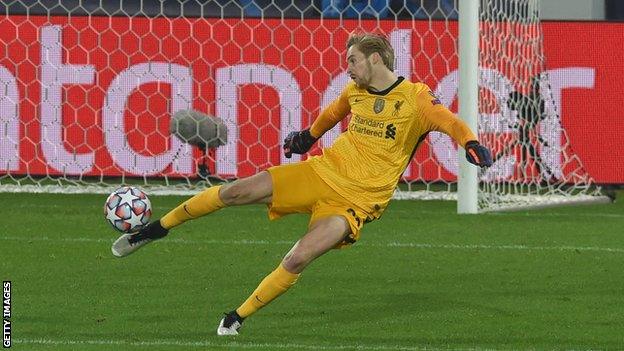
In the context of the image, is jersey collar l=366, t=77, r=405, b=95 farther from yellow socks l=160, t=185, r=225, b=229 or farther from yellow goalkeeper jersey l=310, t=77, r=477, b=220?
yellow socks l=160, t=185, r=225, b=229

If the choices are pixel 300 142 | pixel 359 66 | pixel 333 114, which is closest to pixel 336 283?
pixel 300 142

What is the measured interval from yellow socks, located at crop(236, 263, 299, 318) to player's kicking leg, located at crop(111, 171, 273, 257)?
0.50 metres

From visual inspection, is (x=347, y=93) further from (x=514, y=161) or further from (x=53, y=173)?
(x=53, y=173)

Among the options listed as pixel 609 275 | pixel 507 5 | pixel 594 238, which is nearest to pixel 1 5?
pixel 507 5

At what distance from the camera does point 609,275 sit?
10.0 m

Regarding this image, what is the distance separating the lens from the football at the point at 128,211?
876 cm

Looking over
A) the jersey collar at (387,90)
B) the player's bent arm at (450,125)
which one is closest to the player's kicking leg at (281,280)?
the player's bent arm at (450,125)

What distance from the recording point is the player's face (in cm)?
819

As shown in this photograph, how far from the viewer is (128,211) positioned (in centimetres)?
879

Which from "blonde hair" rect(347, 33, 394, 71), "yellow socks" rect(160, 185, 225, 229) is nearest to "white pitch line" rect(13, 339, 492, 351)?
"yellow socks" rect(160, 185, 225, 229)

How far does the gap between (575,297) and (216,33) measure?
636 centimetres

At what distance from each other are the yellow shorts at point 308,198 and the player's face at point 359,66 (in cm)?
47

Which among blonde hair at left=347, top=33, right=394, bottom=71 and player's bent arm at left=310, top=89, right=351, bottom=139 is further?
player's bent arm at left=310, top=89, right=351, bottom=139

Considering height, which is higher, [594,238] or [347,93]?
[347,93]
